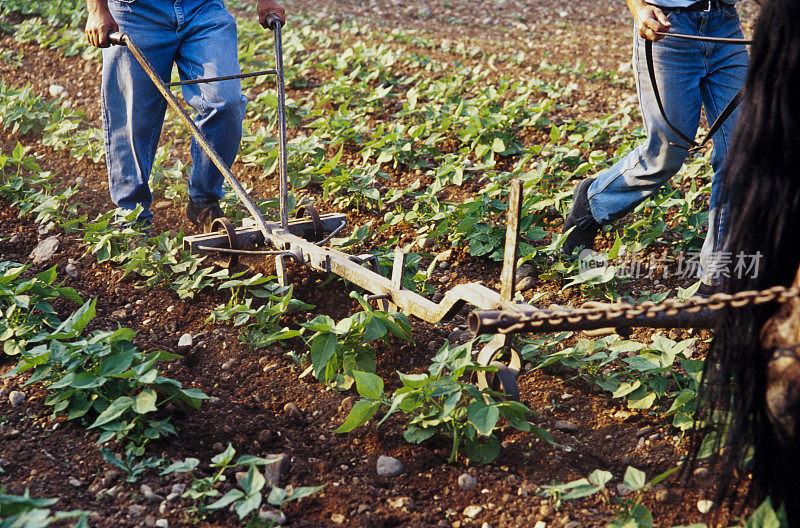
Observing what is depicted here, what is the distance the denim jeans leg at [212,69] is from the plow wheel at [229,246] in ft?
1.45

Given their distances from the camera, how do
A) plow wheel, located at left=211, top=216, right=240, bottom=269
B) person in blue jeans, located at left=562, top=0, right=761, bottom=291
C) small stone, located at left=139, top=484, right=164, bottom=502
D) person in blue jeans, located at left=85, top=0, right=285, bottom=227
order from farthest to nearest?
person in blue jeans, located at left=85, top=0, right=285, bottom=227, plow wheel, located at left=211, top=216, right=240, bottom=269, person in blue jeans, located at left=562, top=0, right=761, bottom=291, small stone, located at left=139, top=484, right=164, bottom=502

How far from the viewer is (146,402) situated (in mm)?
2105

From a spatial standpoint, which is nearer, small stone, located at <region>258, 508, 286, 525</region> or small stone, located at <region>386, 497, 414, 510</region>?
small stone, located at <region>258, 508, 286, 525</region>

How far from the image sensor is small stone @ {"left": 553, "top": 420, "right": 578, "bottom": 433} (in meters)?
2.35

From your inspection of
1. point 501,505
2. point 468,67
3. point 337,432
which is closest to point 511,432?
point 501,505

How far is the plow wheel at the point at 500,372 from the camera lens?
220 cm

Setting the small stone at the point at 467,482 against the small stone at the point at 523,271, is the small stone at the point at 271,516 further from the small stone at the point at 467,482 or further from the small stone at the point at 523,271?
the small stone at the point at 523,271

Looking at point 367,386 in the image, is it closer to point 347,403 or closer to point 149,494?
point 347,403

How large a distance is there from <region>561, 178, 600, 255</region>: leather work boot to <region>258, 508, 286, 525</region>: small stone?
1.95 m

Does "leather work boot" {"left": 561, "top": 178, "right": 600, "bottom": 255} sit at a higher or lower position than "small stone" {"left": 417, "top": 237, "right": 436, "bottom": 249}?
higher

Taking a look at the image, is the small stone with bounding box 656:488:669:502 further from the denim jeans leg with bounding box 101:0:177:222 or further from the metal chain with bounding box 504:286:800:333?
the denim jeans leg with bounding box 101:0:177:222

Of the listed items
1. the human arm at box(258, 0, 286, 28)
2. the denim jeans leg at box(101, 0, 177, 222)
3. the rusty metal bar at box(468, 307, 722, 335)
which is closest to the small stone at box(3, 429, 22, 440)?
the rusty metal bar at box(468, 307, 722, 335)

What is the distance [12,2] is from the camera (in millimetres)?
8188

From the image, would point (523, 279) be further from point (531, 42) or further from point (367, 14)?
point (367, 14)
